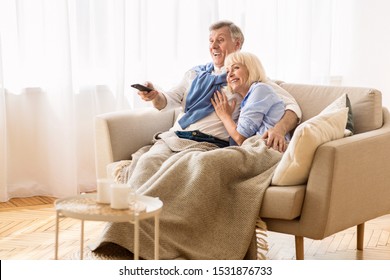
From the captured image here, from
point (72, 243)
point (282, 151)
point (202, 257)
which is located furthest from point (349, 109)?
point (72, 243)

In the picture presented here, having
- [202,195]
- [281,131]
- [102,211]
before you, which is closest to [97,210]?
[102,211]

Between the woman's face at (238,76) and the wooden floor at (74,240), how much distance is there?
0.74 m

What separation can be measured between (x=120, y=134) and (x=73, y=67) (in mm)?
1052

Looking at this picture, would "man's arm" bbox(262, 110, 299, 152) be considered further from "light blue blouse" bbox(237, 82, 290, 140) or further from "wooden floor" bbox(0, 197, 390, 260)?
"wooden floor" bbox(0, 197, 390, 260)

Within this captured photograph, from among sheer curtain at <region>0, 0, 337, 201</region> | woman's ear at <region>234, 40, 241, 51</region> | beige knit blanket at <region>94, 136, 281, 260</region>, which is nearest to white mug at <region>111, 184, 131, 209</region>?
beige knit blanket at <region>94, 136, 281, 260</region>

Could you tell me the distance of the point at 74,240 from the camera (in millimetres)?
3873

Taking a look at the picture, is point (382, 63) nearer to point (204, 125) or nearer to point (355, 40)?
point (355, 40)

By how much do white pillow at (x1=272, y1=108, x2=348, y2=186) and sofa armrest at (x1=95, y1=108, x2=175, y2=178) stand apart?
2.78 feet

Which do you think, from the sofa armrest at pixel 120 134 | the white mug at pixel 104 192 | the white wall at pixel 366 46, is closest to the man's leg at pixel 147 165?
the sofa armrest at pixel 120 134

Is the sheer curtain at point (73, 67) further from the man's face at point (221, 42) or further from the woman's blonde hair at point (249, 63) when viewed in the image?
the woman's blonde hair at point (249, 63)

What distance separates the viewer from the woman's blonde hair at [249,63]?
376cm

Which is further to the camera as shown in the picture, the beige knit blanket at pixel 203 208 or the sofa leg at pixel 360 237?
the sofa leg at pixel 360 237

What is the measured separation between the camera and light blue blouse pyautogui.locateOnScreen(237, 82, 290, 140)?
367 centimetres

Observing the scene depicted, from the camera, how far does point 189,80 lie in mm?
4051
